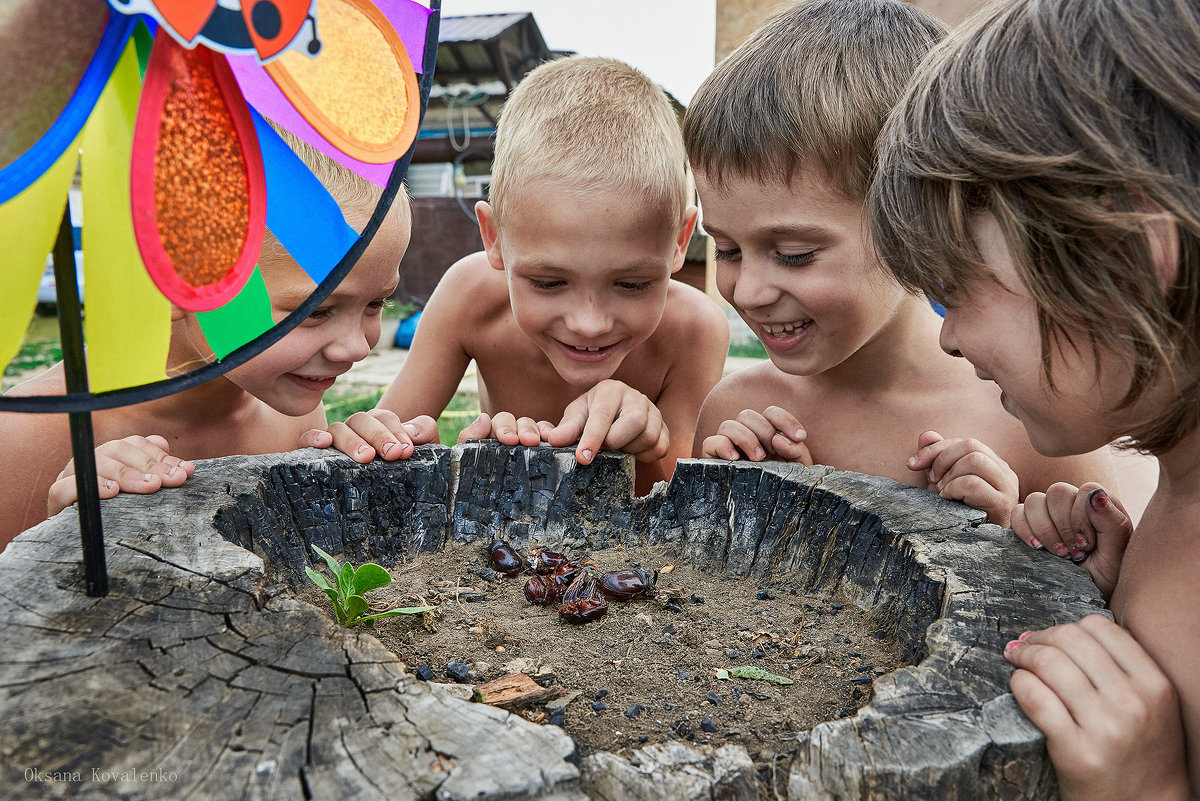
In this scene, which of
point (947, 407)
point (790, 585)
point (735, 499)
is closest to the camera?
point (790, 585)

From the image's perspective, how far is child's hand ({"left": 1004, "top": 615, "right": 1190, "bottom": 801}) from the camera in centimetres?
90

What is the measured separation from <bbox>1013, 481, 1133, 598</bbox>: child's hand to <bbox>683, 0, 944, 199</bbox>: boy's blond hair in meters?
0.78

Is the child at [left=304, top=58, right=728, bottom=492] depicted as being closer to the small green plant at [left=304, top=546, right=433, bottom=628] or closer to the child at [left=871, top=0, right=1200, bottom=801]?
the small green plant at [left=304, top=546, right=433, bottom=628]

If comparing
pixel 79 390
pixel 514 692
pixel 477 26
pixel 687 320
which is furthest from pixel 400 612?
pixel 477 26

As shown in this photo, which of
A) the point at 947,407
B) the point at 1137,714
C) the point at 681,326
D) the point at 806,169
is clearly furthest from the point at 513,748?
the point at 681,326

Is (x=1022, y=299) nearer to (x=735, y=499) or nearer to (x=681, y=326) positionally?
(x=735, y=499)

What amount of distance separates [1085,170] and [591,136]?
1.31 meters

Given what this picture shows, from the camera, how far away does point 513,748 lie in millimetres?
828

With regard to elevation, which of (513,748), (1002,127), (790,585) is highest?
(1002,127)

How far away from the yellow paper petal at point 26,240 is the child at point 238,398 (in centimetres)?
15

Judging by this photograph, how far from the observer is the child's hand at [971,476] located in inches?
60.1

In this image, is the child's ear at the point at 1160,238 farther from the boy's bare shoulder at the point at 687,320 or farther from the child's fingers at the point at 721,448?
the boy's bare shoulder at the point at 687,320

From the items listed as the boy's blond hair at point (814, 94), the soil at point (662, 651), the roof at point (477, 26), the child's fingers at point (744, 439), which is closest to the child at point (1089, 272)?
the soil at point (662, 651)

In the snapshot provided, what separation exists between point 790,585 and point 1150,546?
58cm
